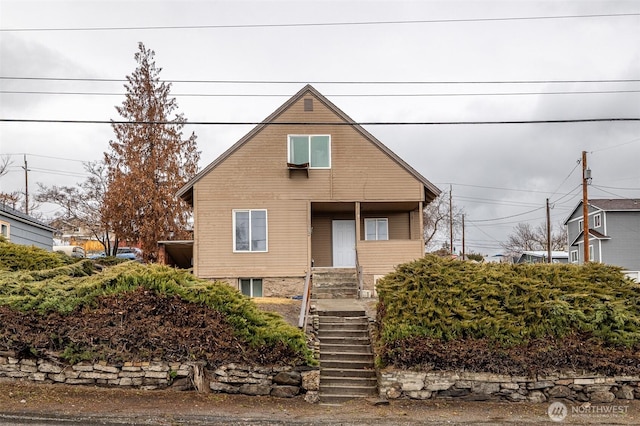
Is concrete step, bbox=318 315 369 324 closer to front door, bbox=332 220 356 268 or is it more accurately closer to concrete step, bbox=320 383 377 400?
concrete step, bbox=320 383 377 400

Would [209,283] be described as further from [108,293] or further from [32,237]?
[32,237]

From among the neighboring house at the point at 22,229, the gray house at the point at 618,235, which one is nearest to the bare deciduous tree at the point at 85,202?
the neighboring house at the point at 22,229

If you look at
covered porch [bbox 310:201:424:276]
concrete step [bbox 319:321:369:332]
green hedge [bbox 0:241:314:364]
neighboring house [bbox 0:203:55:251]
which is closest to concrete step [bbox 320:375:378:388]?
green hedge [bbox 0:241:314:364]

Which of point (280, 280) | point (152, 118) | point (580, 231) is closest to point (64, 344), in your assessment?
point (280, 280)

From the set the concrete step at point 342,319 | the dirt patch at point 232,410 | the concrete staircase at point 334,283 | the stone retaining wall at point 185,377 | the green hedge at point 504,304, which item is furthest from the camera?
the concrete staircase at point 334,283

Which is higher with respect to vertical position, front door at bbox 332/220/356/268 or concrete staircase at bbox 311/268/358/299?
front door at bbox 332/220/356/268

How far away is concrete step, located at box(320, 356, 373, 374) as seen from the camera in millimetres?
11477

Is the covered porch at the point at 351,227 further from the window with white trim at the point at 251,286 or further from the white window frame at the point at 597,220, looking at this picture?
the white window frame at the point at 597,220

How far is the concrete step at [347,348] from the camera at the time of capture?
11992 millimetres

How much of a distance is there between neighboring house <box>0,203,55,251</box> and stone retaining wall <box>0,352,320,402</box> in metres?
12.4

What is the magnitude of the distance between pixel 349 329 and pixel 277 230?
23.6 feet

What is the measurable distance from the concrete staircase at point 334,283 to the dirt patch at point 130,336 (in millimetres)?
7421

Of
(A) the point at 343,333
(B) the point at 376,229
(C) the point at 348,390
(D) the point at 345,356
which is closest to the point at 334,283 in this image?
(B) the point at 376,229

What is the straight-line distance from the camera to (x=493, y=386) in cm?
1043
